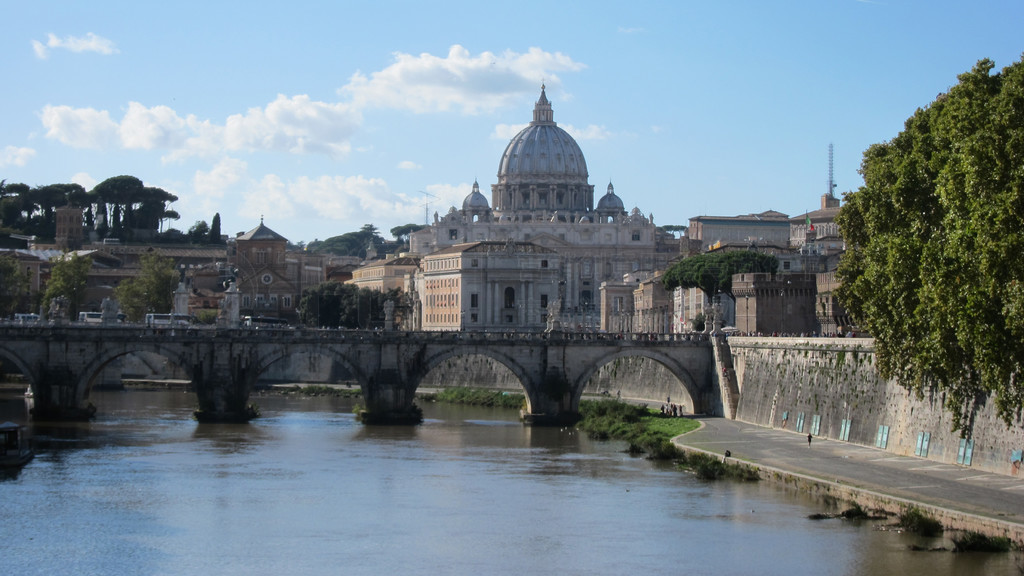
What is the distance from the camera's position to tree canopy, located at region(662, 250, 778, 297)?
9110 centimetres

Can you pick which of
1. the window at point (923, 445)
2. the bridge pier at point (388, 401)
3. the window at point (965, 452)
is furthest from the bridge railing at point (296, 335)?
the window at point (965, 452)

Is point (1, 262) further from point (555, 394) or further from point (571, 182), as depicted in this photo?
point (571, 182)

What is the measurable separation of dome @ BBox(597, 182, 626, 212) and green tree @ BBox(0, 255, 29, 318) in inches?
3972

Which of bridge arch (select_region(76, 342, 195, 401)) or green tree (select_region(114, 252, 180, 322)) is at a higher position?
green tree (select_region(114, 252, 180, 322))

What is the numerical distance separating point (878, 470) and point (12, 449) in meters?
22.9

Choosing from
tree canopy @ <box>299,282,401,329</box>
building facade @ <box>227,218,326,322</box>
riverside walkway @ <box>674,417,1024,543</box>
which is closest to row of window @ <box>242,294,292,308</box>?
building facade @ <box>227,218,326,322</box>

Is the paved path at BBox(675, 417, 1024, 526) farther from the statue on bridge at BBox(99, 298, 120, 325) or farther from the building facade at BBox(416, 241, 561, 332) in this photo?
the building facade at BBox(416, 241, 561, 332)

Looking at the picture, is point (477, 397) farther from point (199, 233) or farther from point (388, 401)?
point (199, 233)

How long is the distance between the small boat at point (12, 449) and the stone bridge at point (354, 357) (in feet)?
42.7

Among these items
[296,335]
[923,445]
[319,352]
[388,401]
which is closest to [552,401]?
[388,401]

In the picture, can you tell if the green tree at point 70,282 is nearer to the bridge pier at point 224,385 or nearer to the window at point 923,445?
the bridge pier at point 224,385

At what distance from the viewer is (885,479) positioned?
38.0 metres

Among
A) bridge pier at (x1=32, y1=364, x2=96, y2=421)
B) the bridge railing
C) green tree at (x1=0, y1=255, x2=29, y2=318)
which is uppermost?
green tree at (x1=0, y1=255, x2=29, y2=318)

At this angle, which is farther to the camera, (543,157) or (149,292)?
(543,157)
